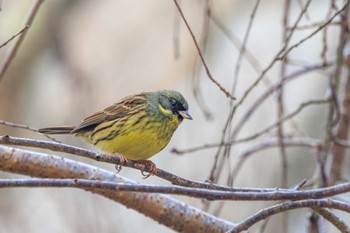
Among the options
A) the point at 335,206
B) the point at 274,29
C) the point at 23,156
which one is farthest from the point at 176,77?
the point at 335,206

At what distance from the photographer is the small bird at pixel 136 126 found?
3.90 m

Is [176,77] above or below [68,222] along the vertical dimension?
above

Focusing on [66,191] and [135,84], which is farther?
[135,84]

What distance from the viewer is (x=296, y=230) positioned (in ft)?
21.6

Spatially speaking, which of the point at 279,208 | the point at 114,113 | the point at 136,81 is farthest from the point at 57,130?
the point at 136,81

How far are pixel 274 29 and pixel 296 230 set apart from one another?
2.38 m

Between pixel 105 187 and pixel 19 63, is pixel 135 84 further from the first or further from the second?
pixel 105 187

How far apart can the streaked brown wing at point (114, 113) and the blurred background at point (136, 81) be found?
1.68m

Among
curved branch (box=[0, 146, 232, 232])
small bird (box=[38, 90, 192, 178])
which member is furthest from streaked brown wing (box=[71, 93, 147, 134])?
curved branch (box=[0, 146, 232, 232])

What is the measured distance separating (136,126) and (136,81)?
4.17m

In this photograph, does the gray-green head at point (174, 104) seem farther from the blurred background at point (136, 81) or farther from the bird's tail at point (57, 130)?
the blurred background at point (136, 81)

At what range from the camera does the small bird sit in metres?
3.90

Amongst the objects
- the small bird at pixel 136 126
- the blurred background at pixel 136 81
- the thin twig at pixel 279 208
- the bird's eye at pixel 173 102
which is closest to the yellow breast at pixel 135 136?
the small bird at pixel 136 126

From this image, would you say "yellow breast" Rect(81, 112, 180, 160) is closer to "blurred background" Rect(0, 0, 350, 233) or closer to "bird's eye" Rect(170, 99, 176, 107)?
"bird's eye" Rect(170, 99, 176, 107)
